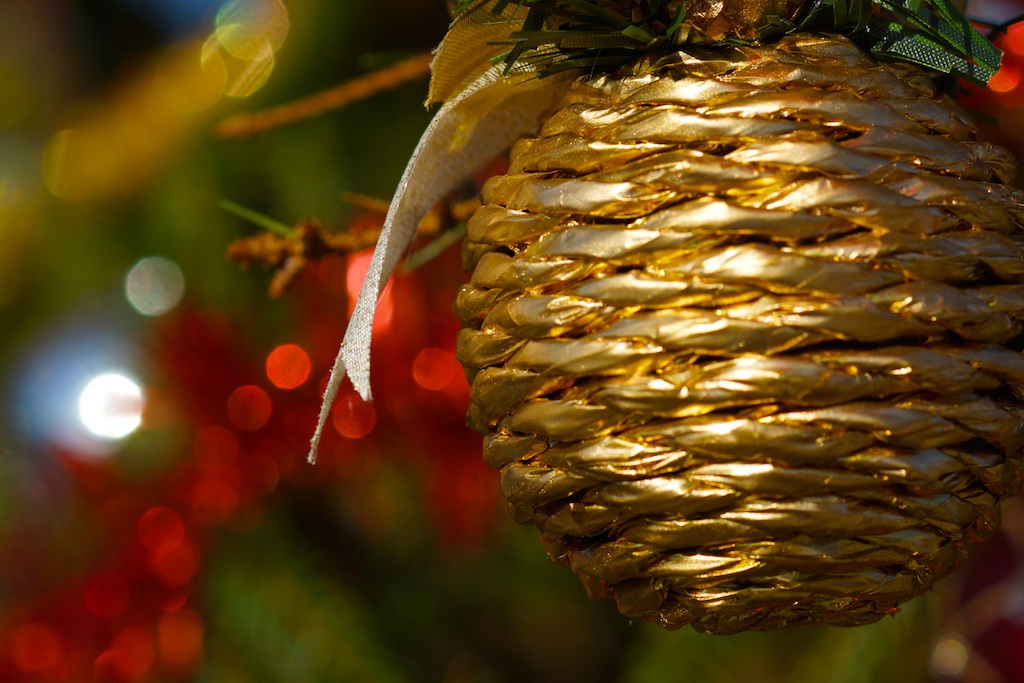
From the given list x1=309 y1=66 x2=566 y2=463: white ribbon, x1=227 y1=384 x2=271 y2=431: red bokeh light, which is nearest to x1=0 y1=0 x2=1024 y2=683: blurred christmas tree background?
x1=227 y1=384 x2=271 y2=431: red bokeh light

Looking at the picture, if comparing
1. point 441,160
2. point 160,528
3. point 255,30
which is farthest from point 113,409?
point 441,160

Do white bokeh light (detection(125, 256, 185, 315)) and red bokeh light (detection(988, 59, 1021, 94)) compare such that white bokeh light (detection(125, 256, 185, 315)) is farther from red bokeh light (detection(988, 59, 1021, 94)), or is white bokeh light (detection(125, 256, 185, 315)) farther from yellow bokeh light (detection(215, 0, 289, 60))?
red bokeh light (detection(988, 59, 1021, 94))

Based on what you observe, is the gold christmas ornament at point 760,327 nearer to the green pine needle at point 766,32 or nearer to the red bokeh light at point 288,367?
the green pine needle at point 766,32

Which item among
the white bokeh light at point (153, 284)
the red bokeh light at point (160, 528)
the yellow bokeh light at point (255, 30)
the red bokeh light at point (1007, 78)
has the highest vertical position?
the yellow bokeh light at point (255, 30)

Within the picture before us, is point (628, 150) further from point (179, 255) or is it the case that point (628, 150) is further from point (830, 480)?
point (179, 255)

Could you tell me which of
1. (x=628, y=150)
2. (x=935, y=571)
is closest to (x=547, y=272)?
(x=628, y=150)

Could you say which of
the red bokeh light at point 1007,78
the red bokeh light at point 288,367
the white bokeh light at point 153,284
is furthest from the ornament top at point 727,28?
the white bokeh light at point 153,284
